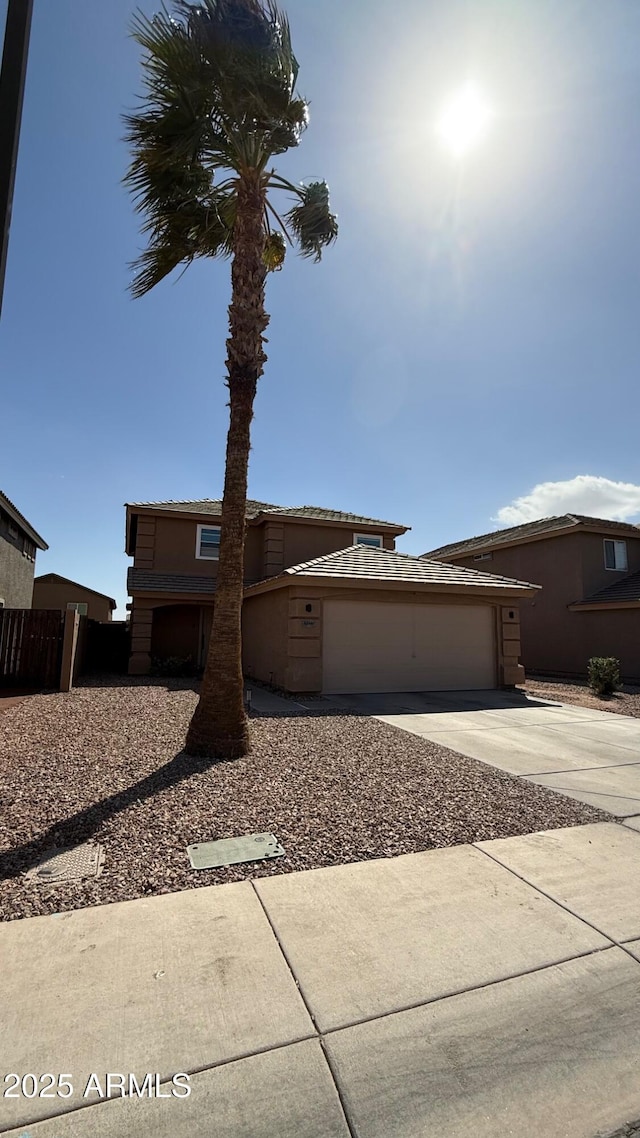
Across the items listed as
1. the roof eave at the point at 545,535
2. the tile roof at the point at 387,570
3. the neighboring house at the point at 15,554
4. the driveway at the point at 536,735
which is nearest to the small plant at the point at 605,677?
the driveway at the point at 536,735

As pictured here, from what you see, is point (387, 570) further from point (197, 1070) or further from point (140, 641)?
point (197, 1070)

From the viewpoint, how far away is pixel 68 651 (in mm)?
13469

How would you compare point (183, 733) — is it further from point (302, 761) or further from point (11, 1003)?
point (11, 1003)

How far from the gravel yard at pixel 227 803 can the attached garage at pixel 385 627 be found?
4.96 metres

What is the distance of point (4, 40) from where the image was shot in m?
3.60

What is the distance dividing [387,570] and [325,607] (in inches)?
81.8

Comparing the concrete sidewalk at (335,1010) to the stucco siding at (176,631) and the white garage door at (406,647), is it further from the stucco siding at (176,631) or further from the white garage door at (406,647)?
the stucco siding at (176,631)

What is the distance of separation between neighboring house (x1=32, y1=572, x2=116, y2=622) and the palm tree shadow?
32245 millimetres

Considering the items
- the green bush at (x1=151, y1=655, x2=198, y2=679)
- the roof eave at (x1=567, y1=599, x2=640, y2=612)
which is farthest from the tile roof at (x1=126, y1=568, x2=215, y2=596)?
the roof eave at (x1=567, y1=599, x2=640, y2=612)

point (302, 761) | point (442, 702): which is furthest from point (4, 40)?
point (442, 702)

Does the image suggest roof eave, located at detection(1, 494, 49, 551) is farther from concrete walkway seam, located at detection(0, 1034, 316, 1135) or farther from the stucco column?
concrete walkway seam, located at detection(0, 1034, 316, 1135)

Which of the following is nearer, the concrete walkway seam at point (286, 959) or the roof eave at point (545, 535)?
the concrete walkway seam at point (286, 959)

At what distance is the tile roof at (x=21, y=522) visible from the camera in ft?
59.0

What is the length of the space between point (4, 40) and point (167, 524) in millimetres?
15978
